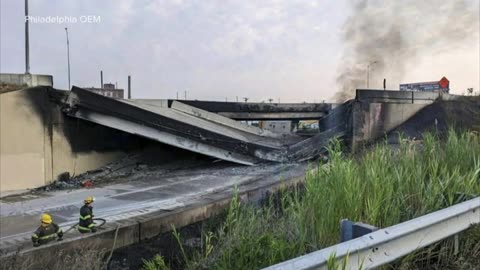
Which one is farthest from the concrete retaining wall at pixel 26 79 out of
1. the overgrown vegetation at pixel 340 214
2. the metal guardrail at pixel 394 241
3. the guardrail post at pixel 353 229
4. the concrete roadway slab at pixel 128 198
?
the metal guardrail at pixel 394 241

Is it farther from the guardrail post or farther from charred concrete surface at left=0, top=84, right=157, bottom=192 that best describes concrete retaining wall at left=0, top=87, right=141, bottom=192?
the guardrail post

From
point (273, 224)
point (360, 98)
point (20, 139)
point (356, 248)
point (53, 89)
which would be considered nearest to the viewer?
point (356, 248)

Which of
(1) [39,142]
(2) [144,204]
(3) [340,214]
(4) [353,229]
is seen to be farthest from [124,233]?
(1) [39,142]

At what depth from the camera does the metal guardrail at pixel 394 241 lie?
2150 mm

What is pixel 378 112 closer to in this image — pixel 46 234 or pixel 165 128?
pixel 165 128

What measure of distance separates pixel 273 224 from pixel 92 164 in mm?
14086

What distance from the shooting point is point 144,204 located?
1012 centimetres

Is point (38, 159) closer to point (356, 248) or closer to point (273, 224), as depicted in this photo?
point (273, 224)

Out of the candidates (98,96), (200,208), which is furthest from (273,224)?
(98,96)

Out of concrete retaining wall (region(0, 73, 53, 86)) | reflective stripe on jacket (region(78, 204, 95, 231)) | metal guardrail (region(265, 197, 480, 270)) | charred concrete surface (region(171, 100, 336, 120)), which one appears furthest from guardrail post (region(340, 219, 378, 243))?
charred concrete surface (region(171, 100, 336, 120))

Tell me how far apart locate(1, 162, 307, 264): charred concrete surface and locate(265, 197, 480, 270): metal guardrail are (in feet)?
6.06

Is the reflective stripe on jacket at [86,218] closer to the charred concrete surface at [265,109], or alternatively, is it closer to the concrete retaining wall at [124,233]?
the concrete retaining wall at [124,233]

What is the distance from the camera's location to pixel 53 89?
47.8ft

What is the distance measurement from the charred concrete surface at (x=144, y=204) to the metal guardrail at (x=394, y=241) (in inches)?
72.7
